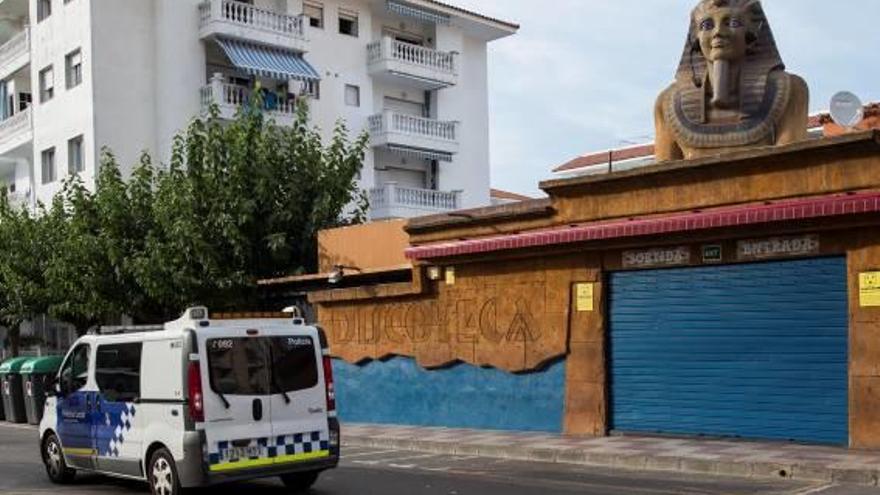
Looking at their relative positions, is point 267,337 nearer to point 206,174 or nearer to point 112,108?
point 206,174

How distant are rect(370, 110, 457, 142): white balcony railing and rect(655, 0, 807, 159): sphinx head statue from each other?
20165 mm

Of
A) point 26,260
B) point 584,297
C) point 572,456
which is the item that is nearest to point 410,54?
point 26,260

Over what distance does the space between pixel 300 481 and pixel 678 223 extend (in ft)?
19.2

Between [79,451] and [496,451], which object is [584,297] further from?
[79,451]

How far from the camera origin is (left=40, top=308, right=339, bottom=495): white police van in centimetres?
996

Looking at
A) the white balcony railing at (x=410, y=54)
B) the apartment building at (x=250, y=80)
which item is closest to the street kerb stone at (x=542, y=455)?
the apartment building at (x=250, y=80)

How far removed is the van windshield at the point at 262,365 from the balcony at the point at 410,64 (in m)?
25.1

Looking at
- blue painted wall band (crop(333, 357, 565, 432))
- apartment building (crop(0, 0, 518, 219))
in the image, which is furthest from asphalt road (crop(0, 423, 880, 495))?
apartment building (crop(0, 0, 518, 219))

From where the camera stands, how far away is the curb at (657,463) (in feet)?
34.7

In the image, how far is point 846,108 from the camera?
15000mm

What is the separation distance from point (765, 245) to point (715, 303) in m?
1.09

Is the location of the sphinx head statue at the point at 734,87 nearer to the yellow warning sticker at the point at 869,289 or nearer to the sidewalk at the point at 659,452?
the yellow warning sticker at the point at 869,289

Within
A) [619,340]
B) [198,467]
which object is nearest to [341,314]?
[619,340]

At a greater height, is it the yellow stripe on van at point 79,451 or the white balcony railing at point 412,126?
the white balcony railing at point 412,126
